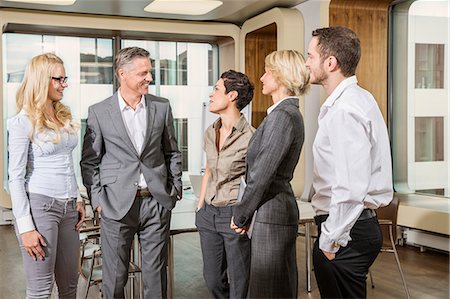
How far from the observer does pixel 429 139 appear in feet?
23.5

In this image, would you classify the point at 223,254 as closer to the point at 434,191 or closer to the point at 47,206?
the point at 47,206

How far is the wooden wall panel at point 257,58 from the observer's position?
9383mm

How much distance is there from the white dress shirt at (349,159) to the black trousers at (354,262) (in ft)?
0.22

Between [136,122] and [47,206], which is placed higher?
[136,122]

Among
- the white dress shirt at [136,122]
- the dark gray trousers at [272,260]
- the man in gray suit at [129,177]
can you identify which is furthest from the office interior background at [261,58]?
→ the white dress shirt at [136,122]

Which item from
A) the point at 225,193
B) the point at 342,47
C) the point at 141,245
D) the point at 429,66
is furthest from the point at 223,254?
the point at 429,66

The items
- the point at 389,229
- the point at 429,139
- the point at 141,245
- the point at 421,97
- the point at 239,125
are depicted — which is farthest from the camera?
the point at 421,97

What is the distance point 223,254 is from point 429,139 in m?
4.58

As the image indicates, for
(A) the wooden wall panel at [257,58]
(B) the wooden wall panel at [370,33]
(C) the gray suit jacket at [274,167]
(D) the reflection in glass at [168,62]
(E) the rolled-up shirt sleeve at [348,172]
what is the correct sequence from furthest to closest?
(D) the reflection in glass at [168,62], (A) the wooden wall panel at [257,58], (B) the wooden wall panel at [370,33], (C) the gray suit jacket at [274,167], (E) the rolled-up shirt sleeve at [348,172]

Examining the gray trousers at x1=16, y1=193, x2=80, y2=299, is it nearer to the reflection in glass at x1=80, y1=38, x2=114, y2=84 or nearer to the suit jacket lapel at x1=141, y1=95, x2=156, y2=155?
the suit jacket lapel at x1=141, y1=95, x2=156, y2=155

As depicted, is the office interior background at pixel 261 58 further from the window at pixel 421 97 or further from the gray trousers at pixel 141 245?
the gray trousers at pixel 141 245

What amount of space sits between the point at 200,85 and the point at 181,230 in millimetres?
6687

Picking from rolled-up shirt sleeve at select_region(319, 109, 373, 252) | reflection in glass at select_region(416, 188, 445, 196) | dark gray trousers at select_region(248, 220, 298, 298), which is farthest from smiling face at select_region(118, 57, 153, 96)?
reflection in glass at select_region(416, 188, 445, 196)

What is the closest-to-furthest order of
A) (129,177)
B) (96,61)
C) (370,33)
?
1. (129,177)
2. (370,33)
3. (96,61)
